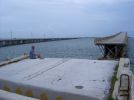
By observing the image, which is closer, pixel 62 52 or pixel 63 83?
pixel 63 83

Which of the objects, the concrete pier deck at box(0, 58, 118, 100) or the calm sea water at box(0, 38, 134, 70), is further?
the calm sea water at box(0, 38, 134, 70)

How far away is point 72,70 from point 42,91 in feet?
9.66

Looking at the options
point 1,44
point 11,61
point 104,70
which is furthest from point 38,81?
point 1,44

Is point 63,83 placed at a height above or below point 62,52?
above

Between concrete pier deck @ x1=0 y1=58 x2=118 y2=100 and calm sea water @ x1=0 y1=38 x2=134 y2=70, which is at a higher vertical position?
concrete pier deck @ x1=0 y1=58 x2=118 y2=100

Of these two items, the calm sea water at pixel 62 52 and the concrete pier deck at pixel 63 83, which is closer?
the concrete pier deck at pixel 63 83

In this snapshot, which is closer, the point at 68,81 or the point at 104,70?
the point at 68,81

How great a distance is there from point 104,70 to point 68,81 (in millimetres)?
2233

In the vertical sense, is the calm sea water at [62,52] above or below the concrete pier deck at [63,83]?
below

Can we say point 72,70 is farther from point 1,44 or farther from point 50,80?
point 1,44

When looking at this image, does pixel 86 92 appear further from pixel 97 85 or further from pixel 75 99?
pixel 97 85

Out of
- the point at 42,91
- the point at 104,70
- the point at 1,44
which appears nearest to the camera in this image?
the point at 42,91

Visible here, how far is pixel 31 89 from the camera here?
6.86 metres

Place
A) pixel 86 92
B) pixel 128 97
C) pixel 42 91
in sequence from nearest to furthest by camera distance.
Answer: pixel 128 97, pixel 86 92, pixel 42 91
